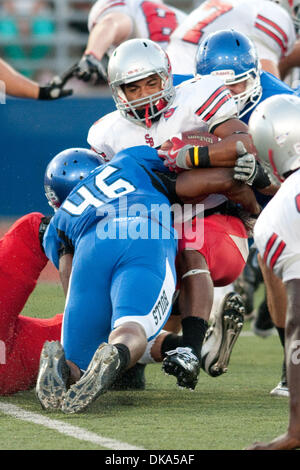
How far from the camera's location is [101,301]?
385 cm

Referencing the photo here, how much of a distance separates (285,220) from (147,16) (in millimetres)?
4521

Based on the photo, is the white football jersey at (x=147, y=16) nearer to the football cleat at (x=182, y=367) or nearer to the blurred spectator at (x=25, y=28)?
the blurred spectator at (x=25, y=28)

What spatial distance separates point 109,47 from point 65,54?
3417 mm

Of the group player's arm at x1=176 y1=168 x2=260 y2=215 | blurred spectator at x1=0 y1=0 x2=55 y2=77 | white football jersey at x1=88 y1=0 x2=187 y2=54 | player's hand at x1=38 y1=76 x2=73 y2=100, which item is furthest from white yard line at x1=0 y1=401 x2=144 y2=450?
blurred spectator at x1=0 y1=0 x2=55 y2=77

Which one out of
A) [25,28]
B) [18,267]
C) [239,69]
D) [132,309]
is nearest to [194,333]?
[132,309]

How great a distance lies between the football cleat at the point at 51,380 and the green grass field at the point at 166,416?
5cm

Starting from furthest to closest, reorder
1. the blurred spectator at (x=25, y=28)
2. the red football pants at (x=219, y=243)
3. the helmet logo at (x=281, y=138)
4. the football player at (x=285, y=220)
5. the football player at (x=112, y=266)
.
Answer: the blurred spectator at (x=25, y=28)
the red football pants at (x=219, y=243)
the football player at (x=112, y=266)
the helmet logo at (x=281, y=138)
the football player at (x=285, y=220)

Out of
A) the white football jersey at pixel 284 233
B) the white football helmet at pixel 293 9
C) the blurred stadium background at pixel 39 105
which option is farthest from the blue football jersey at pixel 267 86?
the white football helmet at pixel 293 9

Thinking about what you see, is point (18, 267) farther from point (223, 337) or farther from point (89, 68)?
point (89, 68)

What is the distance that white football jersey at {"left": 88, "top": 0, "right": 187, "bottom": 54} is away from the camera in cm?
716

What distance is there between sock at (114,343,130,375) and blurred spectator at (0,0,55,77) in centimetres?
729

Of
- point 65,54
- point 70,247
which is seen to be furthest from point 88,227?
point 65,54

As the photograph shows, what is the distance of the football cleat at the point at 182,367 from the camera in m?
3.77

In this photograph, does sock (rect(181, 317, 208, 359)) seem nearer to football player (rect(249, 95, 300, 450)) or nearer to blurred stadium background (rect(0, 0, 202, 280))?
football player (rect(249, 95, 300, 450))
